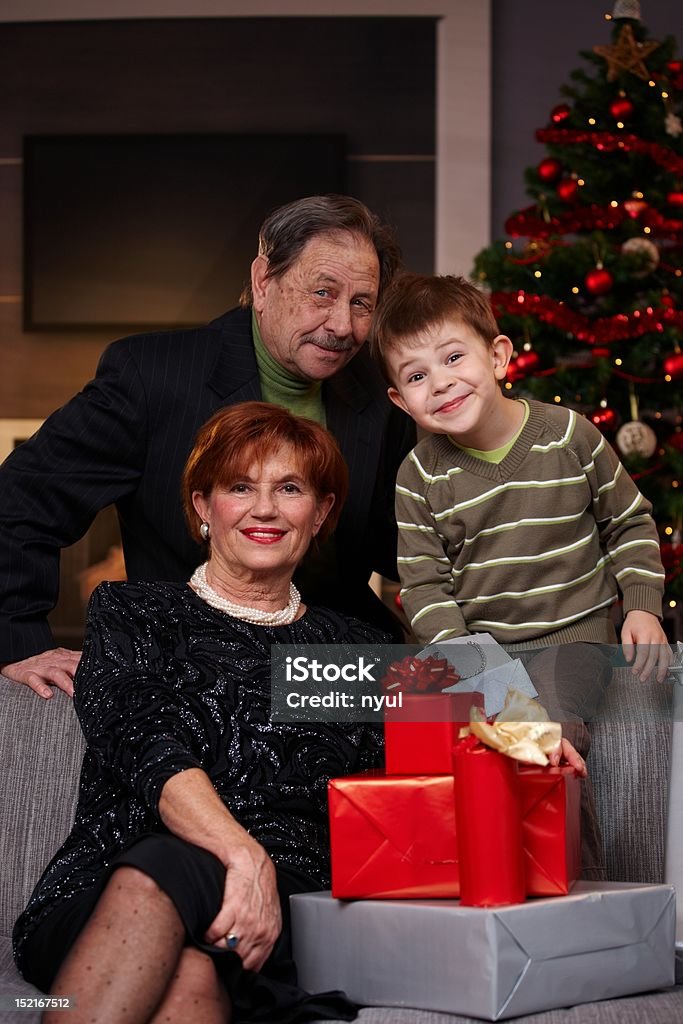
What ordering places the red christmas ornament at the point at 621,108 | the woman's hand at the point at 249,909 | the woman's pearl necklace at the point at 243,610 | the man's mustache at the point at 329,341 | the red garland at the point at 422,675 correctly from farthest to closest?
the red christmas ornament at the point at 621,108, the man's mustache at the point at 329,341, the woman's pearl necklace at the point at 243,610, the red garland at the point at 422,675, the woman's hand at the point at 249,909

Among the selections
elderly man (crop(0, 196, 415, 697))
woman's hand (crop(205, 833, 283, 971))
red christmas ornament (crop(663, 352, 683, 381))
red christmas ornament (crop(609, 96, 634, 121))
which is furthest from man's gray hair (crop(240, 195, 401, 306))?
red christmas ornament (crop(609, 96, 634, 121))

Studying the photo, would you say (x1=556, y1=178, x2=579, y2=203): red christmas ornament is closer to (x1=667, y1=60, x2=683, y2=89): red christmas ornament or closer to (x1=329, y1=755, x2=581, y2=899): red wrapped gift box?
(x1=667, y1=60, x2=683, y2=89): red christmas ornament

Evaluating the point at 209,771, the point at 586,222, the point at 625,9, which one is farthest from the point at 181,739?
the point at 625,9

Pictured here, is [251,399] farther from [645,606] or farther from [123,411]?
[645,606]

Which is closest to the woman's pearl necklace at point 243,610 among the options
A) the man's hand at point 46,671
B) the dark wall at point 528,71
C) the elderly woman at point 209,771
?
the elderly woman at point 209,771

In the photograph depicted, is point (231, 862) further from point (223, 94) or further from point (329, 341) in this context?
point (223, 94)

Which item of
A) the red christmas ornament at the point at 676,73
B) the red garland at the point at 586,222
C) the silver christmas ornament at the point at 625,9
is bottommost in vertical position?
the red garland at the point at 586,222

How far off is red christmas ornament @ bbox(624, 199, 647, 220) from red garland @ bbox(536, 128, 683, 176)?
0.15 metres

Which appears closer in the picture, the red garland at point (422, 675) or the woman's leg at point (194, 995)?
the woman's leg at point (194, 995)

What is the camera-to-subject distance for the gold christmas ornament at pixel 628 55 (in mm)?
4059

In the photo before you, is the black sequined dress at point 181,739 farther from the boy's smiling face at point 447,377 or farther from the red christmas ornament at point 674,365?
the red christmas ornament at point 674,365

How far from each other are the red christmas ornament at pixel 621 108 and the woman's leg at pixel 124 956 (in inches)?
131

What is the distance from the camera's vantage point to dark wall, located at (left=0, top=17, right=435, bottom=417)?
4887 mm

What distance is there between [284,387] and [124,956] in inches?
48.8
